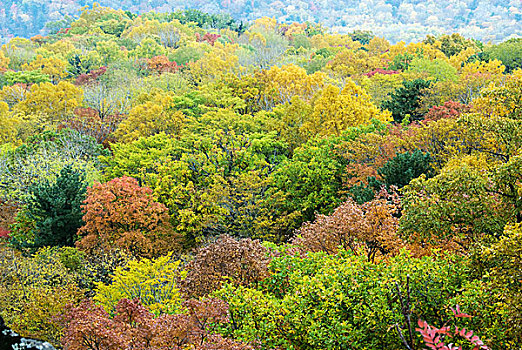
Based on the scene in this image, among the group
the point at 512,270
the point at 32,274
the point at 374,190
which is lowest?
the point at 32,274

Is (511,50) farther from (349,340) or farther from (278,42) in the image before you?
(349,340)

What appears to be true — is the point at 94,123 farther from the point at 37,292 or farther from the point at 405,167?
the point at 405,167

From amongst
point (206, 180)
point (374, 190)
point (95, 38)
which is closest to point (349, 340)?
point (374, 190)

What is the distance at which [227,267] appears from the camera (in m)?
13.7

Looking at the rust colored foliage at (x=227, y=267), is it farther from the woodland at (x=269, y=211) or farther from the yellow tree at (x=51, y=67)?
the yellow tree at (x=51, y=67)

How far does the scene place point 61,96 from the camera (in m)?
48.0

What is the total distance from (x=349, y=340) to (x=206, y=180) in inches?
815

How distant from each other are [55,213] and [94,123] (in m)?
18.6

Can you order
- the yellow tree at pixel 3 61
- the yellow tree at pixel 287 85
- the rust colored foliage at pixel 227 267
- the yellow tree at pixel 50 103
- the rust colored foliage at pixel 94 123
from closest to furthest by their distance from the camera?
the rust colored foliage at pixel 227 267 → the yellow tree at pixel 287 85 → the rust colored foliage at pixel 94 123 → the yellow tree at pixel 50 103 → the yellow tree at pixel 3 61

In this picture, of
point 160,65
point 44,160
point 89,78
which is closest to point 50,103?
point 44,160

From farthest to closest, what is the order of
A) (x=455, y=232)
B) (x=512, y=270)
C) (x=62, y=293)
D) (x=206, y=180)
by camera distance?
(x=206, y=180), (x=62, y=293), (x=455, y=232), (x=512, y=270)

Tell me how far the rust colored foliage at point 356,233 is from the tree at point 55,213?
59.6 feet

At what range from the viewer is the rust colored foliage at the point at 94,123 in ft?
140

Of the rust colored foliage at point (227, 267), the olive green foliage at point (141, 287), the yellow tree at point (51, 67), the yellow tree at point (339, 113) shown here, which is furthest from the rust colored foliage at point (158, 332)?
the yellow tree at point (51, 67)
